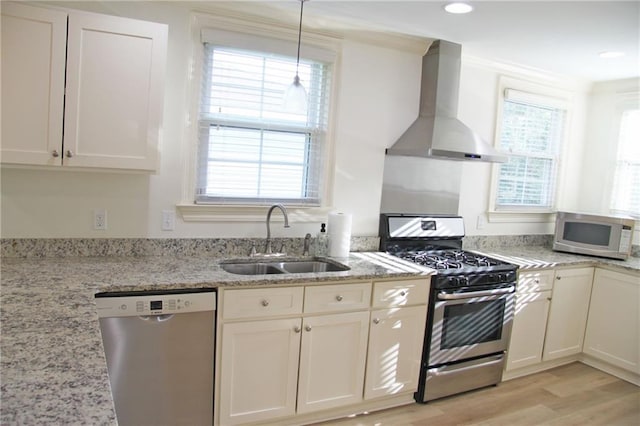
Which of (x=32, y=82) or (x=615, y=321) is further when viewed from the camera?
(x=615, y=321)

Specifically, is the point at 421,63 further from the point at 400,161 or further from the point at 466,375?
the point at 466,375

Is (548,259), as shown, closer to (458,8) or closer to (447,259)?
(447,259)

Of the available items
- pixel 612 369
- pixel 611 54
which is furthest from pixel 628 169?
pixel 612 369

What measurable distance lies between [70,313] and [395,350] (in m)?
1.90

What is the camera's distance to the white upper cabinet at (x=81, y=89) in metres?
2.07

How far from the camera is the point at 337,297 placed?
8.43 ft

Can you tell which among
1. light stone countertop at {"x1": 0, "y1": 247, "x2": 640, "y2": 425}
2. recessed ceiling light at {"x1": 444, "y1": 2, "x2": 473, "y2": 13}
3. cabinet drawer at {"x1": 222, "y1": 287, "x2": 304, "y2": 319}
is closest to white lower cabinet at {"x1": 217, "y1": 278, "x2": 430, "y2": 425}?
cabinet drawer at {"x1": 222, "y1": 287, "x2": 304, "y2": 319}

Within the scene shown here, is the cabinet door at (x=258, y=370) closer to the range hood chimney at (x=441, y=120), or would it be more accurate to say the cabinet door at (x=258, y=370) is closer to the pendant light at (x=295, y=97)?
the pendant light at (x=295, y=97)

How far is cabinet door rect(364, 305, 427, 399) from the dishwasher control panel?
1.03 m

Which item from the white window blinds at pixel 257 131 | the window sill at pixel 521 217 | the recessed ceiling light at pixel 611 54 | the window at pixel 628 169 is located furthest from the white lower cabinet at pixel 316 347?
the window at pixel 628 169

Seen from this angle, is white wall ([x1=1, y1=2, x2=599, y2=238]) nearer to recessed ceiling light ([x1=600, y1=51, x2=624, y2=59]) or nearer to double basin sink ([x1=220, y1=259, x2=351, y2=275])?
double basin sink ([x1=220, y1=259, x2=351, y2=275])

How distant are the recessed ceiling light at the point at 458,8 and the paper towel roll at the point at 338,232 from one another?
139 cm

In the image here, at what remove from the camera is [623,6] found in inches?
92.6

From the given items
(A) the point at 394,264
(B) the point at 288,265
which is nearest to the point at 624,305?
(A) the point at 394,264
